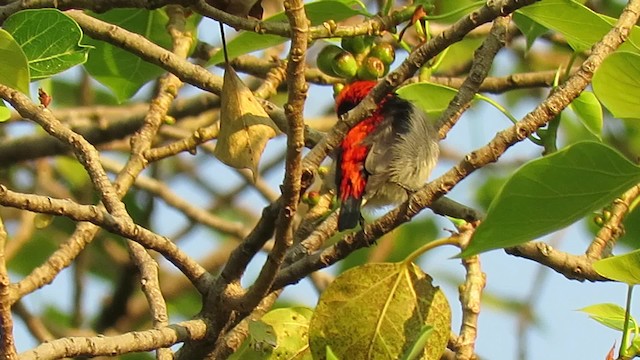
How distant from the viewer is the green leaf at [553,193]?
6.88 ft

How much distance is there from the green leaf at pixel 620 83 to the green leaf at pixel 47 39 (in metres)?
1.19

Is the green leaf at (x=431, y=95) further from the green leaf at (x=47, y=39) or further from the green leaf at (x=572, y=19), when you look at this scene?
the green leaf at (x=47, y=39)

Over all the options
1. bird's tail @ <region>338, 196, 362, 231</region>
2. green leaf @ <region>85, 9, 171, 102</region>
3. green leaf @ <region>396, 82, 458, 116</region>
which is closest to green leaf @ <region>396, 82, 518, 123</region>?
green leaf @ <region>396, 82, 458, 116</region>

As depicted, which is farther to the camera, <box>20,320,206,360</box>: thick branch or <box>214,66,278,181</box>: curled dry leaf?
<box>214,66,278,181</box>: curled dry leaf

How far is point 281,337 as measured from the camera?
116 inches

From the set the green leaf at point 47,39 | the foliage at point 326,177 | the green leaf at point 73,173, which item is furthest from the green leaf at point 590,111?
the green leaf at point 73,173

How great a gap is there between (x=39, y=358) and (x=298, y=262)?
28.0 inches

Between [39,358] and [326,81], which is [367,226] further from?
[326,81]

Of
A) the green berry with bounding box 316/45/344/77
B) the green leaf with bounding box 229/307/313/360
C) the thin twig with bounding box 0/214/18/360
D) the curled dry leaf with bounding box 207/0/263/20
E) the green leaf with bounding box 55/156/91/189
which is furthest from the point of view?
the green leaf with bounding box 55/156/91/189

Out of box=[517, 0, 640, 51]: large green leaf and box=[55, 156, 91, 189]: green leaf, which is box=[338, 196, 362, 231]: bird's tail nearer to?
box=[517, 0, 640, 51]: large green leaf

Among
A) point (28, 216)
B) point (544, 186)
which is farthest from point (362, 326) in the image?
point (28, 216)

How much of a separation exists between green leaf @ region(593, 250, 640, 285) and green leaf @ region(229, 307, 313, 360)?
83 centimetres

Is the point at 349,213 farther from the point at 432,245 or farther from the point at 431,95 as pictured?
the point at 432,245

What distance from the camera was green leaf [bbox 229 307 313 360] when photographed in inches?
113
